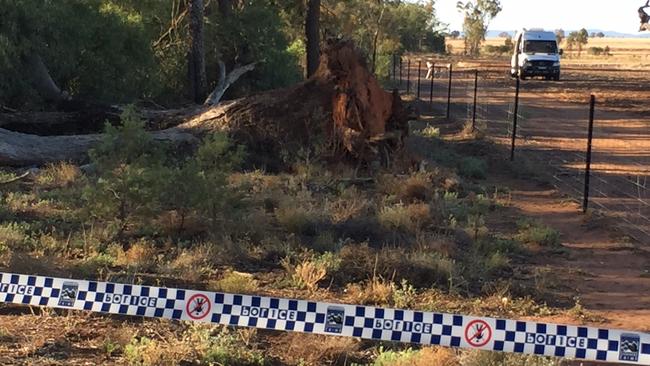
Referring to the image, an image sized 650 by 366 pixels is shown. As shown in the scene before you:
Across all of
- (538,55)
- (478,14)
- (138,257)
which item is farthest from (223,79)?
(478,14)

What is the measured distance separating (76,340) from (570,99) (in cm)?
3073

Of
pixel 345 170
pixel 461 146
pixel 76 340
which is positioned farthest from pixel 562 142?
pixel 76 340

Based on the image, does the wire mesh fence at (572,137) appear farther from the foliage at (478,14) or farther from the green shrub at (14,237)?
the foliage at (478,14)

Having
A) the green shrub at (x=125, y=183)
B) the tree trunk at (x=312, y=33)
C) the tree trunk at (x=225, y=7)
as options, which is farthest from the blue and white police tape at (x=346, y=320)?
the tree trunk at (x=312, y=33)

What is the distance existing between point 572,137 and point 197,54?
11.0 m

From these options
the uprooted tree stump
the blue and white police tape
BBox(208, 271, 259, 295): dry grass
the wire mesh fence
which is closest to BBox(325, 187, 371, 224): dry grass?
the uprooted tree stump

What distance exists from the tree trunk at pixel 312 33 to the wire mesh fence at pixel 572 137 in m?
4.49

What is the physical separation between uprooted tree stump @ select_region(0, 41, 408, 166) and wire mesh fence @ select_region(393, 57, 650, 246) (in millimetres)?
3716

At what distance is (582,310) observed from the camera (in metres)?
7.12

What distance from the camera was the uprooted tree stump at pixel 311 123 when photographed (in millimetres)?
13656

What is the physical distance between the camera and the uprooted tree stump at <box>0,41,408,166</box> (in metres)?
13.7

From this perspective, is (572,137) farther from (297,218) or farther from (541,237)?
(297,218)

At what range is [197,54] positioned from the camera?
67.7 feet

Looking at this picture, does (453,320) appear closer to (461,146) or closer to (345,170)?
(345,170)
